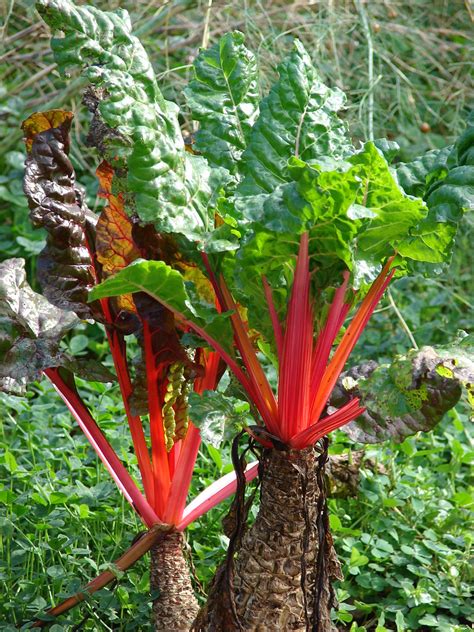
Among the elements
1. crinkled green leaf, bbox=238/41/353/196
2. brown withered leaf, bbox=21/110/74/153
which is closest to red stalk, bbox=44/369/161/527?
brown withered leaf, bbox=21/110/74/153

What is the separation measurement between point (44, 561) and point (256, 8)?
255 centimetres

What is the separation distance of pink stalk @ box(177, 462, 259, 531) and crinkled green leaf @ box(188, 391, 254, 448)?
0.37 meters

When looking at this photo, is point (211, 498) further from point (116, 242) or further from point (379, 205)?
point (379, 205)

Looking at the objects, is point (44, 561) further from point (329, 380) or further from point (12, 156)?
point (12, 156)

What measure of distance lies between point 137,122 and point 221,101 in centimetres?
28

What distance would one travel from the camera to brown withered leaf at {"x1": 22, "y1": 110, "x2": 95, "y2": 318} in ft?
5.33

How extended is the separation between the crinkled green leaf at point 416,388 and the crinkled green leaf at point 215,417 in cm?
21

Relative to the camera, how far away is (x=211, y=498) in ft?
5.60

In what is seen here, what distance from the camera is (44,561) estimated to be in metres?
1.85

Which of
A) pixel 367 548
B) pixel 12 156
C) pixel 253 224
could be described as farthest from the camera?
pixel 12 156

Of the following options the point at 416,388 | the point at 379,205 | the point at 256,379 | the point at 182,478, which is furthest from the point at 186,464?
the point at 379,205

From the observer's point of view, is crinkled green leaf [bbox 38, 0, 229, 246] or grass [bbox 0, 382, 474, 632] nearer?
crinkled green leaf [bbox 38, 0, 229, 246]

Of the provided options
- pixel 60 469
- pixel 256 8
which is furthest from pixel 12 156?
pixel 60 469

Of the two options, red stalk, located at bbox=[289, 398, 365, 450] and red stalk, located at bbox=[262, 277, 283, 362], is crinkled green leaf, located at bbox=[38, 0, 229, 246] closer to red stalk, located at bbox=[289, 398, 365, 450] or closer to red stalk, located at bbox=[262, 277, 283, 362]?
red stalk, located at bbox=[262, 277, 283, 362]
